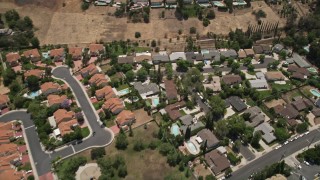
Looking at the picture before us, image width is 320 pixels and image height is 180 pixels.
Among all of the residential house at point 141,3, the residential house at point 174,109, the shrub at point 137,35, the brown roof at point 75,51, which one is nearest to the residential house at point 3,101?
the brown roof at point 75,51

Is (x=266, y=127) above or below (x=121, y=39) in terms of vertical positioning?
below

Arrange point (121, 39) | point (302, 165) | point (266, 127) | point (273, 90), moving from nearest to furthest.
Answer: point (302, 165) < point (266, 127) < point (273, 90) < point (121, 39)

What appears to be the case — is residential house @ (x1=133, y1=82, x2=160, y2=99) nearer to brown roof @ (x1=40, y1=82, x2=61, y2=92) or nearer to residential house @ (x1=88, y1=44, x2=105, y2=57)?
residential house @ (x1=88, y1=44, x2=105, y2=57)

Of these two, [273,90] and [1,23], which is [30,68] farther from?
[273,90]

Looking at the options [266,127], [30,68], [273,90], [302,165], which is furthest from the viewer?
[30,68]

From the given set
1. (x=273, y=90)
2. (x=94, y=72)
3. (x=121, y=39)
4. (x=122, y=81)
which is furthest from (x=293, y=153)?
(x=121, y=39)

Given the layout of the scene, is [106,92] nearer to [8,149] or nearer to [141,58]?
[141,58]

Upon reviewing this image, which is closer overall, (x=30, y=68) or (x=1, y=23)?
(x=30, y=68)
